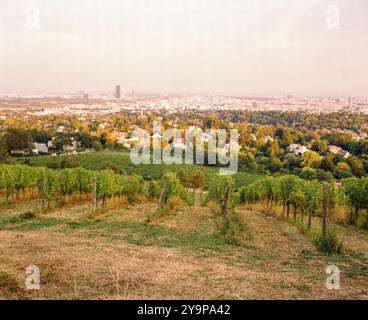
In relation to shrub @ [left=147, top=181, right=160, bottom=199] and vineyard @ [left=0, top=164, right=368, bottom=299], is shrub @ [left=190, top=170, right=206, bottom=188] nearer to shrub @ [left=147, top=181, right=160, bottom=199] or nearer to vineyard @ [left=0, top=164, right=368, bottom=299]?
shrub @ [left=147, top=181, right=160, bottom=199]

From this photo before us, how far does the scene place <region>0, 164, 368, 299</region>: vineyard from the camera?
5664mm

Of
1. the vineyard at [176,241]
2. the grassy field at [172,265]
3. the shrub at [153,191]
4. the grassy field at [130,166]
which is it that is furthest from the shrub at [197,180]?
the grassy field at [172,265]

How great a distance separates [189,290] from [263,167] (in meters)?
36.9

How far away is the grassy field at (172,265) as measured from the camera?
5383 millimetres

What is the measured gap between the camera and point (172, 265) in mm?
6762

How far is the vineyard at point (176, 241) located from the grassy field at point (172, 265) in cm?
2

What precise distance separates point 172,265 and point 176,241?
2973 mm

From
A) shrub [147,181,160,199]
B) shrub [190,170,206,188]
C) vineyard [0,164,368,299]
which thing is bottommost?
shrub [190,170,206,188]

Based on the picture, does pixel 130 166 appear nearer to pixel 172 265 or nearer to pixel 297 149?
pixel 297 149

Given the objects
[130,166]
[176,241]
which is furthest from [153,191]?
[130,166]

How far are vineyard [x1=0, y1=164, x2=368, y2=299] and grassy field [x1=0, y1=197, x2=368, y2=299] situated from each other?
0.9 inches

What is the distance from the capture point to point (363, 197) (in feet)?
47.9

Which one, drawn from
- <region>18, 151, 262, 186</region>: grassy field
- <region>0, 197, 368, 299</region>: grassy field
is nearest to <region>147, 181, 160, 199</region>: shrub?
<region>0, 197, 368, 299</region>: grassy field

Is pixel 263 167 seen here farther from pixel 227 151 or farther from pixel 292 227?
pixel 292 227
